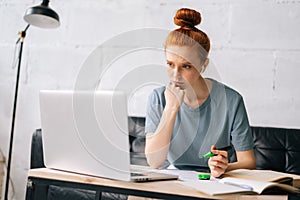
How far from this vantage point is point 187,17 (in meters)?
1.61

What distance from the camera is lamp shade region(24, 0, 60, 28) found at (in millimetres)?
2037

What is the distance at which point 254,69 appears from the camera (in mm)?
2268

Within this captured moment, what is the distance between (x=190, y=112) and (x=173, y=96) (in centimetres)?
15

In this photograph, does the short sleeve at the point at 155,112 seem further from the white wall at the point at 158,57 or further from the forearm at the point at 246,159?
the white wall at the point at 158,57

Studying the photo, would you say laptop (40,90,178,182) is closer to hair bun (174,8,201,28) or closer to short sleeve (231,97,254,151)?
short sleeve (231,97,254,151)

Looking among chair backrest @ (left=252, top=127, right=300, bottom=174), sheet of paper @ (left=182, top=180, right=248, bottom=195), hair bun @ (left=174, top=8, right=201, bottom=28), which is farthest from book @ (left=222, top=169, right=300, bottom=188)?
chair backrest @ (left=252, top=127, right=300, bottom=174)

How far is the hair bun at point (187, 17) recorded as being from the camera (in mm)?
1604

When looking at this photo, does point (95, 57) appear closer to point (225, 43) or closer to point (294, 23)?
point (225, 43)

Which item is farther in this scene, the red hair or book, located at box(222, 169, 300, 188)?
the red hair

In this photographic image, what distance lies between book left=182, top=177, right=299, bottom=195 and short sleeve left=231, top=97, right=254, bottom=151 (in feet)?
1.92

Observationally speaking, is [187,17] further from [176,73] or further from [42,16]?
[42,16]

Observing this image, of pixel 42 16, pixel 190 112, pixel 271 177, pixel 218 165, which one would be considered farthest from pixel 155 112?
pixel 42 16

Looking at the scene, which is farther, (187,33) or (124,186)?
(187,33)

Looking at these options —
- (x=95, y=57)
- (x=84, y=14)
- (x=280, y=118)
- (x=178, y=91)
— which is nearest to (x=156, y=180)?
(x=178, y=91)
